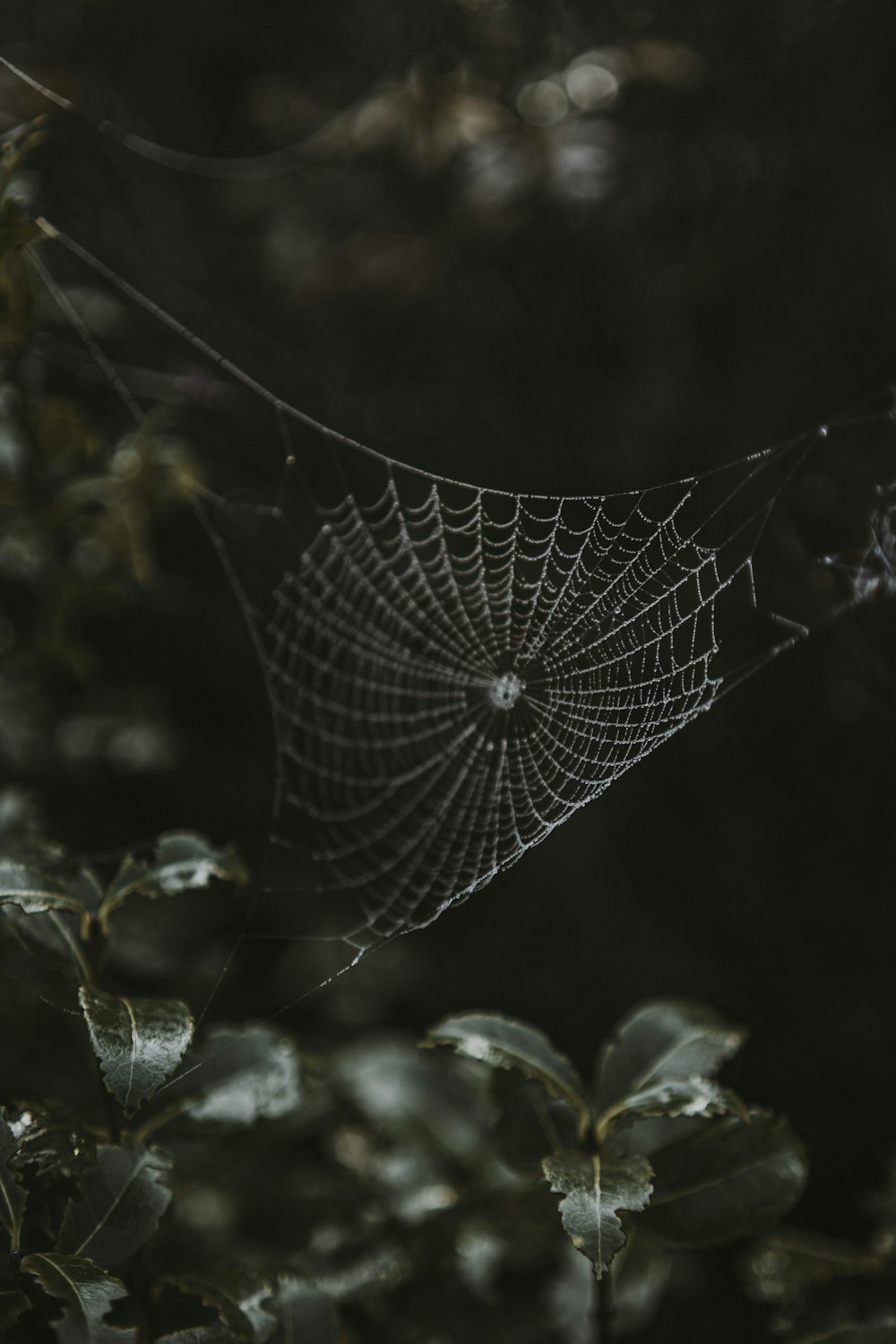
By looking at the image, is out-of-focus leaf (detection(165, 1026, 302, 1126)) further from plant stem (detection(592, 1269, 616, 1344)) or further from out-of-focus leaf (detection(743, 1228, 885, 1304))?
out-of-focus leaf (detection(743, 1228, 885, 1304))

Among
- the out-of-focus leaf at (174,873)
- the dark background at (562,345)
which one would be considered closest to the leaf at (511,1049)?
the out-of-focus leaf at (174,873)

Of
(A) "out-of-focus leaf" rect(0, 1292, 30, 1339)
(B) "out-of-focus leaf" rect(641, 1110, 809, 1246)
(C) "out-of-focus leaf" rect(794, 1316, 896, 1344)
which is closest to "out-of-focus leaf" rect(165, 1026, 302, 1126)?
(A) "out-of-focus leaf" rect(0, 1292, 30, 1339)

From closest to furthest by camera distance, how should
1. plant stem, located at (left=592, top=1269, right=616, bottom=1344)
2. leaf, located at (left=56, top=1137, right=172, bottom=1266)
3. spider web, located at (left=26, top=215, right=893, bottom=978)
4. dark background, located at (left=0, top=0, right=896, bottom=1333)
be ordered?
1. leaf, located at (left=56, top=1137, right=172, bottom=1266)
2. plant stem, located at (left=592, top=1269, right=616, bottom=1344)
3. spider web, located at (left=26, top=215, right=893, bottom=978)
4. dark background, located at (left=0, top=0, right=896, bottom=1333)

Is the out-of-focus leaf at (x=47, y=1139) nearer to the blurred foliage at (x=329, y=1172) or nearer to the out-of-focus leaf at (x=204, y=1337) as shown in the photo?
the blurred foliage at (x=329, y=1172)

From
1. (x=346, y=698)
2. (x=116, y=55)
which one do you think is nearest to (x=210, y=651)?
(x=346, y=698)

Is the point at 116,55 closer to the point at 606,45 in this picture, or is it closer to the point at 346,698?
the point at 606,45

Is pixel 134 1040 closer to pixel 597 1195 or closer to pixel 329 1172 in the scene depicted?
pixel 597 1195
